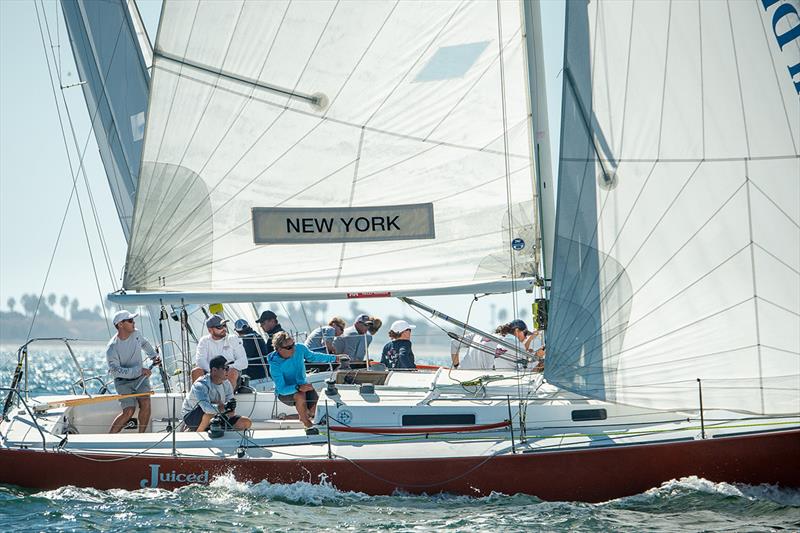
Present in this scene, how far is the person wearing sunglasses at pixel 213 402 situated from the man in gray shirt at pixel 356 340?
267 cm

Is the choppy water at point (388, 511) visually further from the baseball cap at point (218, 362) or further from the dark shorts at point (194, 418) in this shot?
the baseball cap at point (218, 362)

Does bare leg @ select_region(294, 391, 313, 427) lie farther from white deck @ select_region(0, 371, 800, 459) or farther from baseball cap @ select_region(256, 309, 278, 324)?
baseball cap @ select_region(256, 309, 278, 324)

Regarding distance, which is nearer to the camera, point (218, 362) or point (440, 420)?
point (440, 420)

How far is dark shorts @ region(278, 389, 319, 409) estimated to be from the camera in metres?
8.92

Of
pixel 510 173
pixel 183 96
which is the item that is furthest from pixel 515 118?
pixel 183 96

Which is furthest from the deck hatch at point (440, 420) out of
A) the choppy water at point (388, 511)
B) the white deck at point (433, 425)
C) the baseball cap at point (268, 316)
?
the baseball cap at point (268, 316)

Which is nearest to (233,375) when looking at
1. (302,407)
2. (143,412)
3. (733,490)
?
(302,407)

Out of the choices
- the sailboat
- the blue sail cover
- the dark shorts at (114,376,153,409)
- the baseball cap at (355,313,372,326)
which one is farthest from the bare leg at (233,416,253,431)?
the blue sail cover

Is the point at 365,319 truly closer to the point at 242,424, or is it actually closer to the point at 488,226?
the point at 488,226

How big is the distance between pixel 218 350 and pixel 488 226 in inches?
107

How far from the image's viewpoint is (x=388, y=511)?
7.42 metres

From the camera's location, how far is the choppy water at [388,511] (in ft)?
22.9

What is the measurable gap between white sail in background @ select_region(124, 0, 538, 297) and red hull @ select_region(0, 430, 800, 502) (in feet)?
6.62

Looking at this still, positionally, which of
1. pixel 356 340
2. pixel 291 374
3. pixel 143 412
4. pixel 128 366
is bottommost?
pixel 143 412
